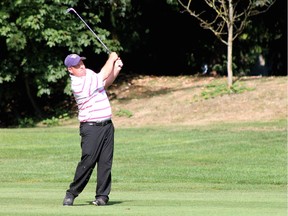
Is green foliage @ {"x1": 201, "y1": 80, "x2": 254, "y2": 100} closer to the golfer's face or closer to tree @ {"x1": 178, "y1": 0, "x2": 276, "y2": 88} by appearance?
tree @ {"x1": 178, "y1": 0, "x2": 276, "y2": 88}

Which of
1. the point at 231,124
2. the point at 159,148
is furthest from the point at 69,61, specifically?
the point at 231,124

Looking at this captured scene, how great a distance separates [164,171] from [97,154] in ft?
25.9

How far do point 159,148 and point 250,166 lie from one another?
4380 mm

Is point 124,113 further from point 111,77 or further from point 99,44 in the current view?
point 111,77

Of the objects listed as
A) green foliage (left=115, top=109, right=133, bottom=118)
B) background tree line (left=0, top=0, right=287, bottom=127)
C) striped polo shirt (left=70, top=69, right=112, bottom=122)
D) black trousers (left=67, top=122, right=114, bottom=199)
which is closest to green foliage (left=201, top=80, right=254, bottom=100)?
green foliage (left=115, top=109, right=133, bottom=118)

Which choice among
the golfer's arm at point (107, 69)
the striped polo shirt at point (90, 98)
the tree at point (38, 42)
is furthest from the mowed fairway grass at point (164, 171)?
the tree at point (38, 42)

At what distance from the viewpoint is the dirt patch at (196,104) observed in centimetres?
2975

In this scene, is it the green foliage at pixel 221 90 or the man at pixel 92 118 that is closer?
the man at pixel 92 118

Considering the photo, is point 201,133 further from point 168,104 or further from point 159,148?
point 168,104

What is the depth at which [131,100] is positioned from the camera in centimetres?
3381

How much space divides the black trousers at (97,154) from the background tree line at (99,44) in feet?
65.3

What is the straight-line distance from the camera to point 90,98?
430 inches

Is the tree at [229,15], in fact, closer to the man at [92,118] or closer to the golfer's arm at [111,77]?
the golfer's arm at [111,77]

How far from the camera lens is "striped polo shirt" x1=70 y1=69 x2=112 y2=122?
10.9m
